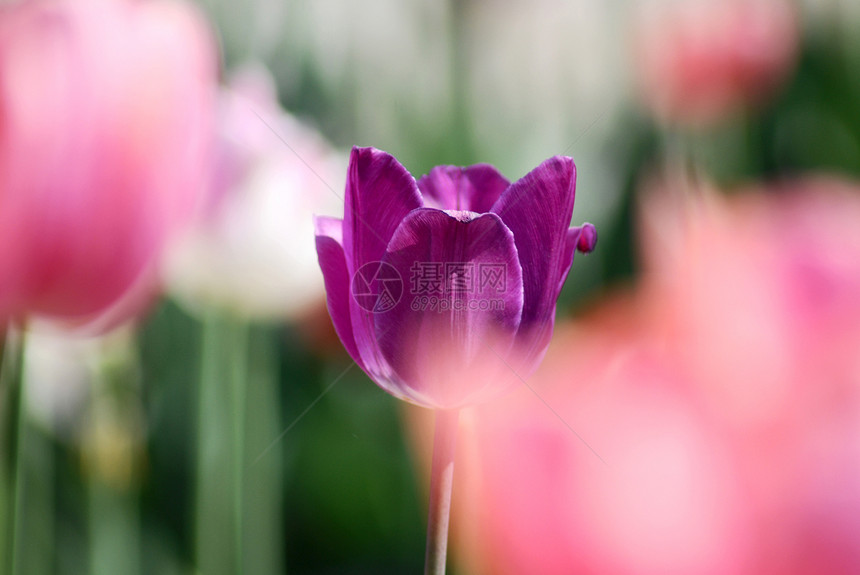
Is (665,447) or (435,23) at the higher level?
(435,23)

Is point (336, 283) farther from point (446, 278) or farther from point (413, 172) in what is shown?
point (413, 172)

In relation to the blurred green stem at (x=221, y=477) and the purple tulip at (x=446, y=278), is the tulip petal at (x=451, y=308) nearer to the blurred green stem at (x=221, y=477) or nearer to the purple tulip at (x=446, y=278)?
the purple tulip at (x=446, y=278)

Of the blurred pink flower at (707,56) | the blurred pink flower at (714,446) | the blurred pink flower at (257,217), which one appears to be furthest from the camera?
the blurred pink flower at (707,56)

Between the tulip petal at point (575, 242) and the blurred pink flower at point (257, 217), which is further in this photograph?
the blurred pink flower at point (257, 217)

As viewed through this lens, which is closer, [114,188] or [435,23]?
[114,188]

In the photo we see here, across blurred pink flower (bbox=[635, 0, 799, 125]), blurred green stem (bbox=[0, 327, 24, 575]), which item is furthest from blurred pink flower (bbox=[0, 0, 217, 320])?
blurred pink flower (bbox=[635, 0, 799, 125])

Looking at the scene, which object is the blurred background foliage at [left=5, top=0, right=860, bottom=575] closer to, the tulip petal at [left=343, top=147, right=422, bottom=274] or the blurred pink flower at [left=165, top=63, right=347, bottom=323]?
the blurred pink flower at [left=165, top=63, right=347, bottom=323]

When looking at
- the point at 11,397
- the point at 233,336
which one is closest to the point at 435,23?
the point at 233,336

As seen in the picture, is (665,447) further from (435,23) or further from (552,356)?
(435,23)

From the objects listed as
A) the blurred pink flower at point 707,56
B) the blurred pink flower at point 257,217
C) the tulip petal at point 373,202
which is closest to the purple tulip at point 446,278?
the tulip petal at point 373,202
